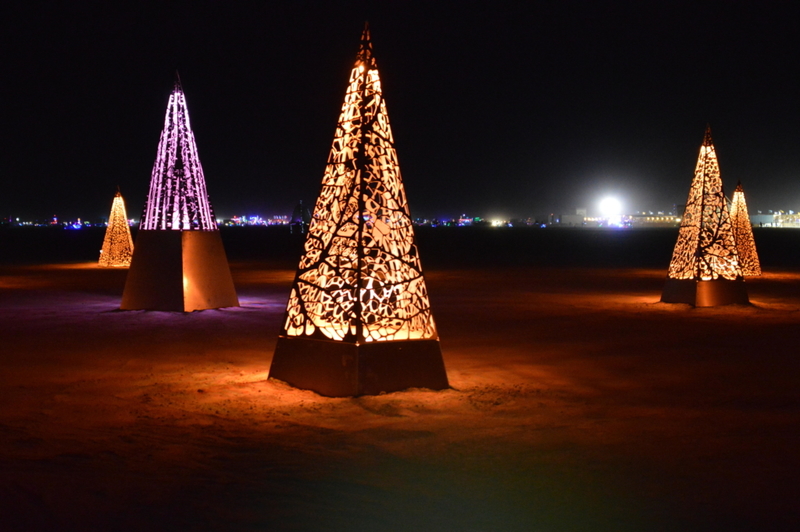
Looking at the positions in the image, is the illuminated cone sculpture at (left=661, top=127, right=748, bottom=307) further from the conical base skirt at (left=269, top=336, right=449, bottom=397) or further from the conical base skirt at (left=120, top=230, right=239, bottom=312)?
the conical base skirt at (left=269, top=336, right=449, bottom=397)

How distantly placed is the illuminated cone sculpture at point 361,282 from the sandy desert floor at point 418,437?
1.03 feet

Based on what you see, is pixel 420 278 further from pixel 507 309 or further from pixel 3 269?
pixel 3 269

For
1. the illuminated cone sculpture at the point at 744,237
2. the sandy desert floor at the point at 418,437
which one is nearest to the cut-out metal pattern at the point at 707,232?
the sandy desert floor at the point at 418,437

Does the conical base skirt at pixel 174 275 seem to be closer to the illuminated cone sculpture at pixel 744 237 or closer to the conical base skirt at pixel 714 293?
Result: the conical base skirt at pixel 714 293

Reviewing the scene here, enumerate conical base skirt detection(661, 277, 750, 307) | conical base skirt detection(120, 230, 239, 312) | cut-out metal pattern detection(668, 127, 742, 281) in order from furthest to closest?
A: cut-out metal pattern detection(668, 127, 742, 281) → conical base skirt detection(661, 277, 750, 307) → conical base skirt detection(120, 230, 239, 312)

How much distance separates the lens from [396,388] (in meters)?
8.38

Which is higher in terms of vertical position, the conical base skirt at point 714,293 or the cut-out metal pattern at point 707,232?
the cut-out metal pattern at point 707,232

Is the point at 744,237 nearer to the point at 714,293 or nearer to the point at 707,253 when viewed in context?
the point at 707,253

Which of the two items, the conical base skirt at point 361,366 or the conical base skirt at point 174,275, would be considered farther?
the conical base skirt at point 174,275

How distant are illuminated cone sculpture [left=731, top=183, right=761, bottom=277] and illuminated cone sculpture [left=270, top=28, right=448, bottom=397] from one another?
20.8 m

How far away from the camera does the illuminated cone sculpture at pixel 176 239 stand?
1653cm

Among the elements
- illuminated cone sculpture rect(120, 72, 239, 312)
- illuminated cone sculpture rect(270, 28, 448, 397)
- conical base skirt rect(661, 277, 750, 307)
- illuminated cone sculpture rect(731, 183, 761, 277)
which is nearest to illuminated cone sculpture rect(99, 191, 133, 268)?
illuminated cone sculpture rect(120, 72, 239, 312)

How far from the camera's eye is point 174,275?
1650cm

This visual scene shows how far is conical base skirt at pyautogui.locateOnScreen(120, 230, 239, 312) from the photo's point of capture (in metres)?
16.5
